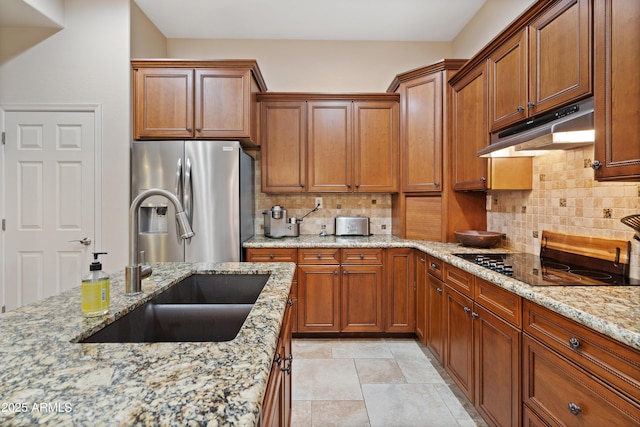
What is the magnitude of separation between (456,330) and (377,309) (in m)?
0.95

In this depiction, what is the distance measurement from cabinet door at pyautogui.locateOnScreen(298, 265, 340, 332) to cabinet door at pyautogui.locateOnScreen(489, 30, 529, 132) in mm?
1733

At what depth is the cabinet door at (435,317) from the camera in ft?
7.80

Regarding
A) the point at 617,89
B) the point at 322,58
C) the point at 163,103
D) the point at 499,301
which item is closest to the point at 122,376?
the point at 499,301

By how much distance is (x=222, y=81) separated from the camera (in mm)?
2912

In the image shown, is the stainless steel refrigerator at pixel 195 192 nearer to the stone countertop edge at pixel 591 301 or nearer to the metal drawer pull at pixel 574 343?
the stone countertop edge at pixel 591 301

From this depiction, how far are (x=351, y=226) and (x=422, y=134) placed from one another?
3.68 ft

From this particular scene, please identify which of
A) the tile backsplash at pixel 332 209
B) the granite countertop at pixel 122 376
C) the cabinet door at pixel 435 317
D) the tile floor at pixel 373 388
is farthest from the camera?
the tile backsplash at pixel 332 209

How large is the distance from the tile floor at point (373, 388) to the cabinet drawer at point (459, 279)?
2.32 feet

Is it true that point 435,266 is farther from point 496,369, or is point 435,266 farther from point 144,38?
point 144,38

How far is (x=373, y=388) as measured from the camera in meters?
2.22

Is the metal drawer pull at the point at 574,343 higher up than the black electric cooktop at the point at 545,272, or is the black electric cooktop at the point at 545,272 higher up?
the black electric cooktop at the point at 545,272

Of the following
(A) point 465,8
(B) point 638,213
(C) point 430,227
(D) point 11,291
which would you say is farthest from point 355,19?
(D) point 11,291

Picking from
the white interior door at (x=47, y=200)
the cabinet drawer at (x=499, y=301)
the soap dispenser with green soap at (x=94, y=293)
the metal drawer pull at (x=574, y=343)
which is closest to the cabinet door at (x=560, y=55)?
the cabinet drawer at (x=499, y=301)

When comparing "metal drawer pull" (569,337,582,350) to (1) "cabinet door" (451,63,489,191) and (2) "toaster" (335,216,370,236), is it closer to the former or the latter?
(1) "cabinet door" (451,63,489,191)
